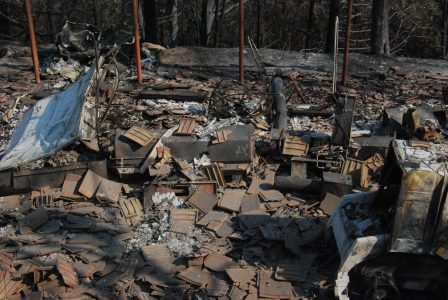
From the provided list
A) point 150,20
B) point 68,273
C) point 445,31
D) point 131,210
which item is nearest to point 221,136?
point 131,210

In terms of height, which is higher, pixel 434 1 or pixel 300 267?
pixel 434 1

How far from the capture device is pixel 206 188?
905cm

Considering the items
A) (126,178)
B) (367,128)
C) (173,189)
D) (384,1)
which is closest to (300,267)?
(173,189)

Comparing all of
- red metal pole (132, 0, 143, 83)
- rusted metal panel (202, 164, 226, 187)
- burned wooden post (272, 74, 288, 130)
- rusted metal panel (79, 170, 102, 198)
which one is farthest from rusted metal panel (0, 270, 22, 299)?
red metal pole (132, 0, 143, 83)

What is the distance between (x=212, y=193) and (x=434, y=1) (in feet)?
74.8

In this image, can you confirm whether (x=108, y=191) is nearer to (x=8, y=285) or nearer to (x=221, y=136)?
(x=221, y=136)

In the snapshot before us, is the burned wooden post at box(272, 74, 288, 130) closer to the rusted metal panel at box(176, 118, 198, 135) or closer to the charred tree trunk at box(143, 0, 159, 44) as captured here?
the rusted metal panel at box(176, 118, 198, 135)

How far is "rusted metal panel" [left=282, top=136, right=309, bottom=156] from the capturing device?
9586mm

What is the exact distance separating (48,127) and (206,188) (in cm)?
330

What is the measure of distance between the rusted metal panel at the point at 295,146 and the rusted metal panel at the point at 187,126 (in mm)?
1820

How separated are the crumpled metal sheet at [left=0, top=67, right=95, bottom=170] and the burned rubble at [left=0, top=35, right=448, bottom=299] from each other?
0.04 meters

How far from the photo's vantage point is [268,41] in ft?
98.4

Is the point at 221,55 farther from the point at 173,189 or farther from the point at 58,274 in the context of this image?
the point at 58,274

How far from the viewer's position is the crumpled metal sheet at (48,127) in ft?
30.3
